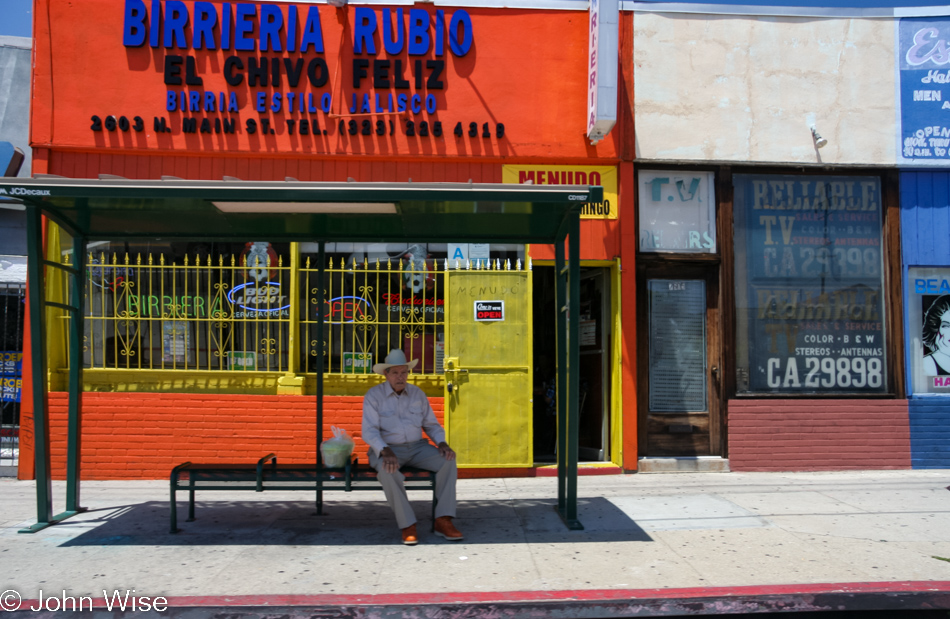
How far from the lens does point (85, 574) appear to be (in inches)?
196

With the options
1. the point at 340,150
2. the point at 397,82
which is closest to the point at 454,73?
the point at 397,82

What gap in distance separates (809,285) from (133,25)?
8.94 meters

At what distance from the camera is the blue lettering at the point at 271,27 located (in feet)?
28.7

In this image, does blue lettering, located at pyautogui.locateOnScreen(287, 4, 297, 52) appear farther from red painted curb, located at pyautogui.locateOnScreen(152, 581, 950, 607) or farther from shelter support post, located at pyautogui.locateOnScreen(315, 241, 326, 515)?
red painted curb, located at pyautogui.locateOnScreen(152, 581, 950, 607)

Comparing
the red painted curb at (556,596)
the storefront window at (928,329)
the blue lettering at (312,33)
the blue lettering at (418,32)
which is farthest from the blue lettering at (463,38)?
the red painted curb at (556,596)

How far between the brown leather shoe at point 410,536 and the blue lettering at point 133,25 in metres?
6.76

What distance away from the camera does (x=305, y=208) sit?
6090 mm

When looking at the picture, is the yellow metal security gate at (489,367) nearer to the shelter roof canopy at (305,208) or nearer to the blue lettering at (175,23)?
the shelter roof canopy at (305,208)

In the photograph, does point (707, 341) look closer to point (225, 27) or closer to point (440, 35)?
point (440, 35)

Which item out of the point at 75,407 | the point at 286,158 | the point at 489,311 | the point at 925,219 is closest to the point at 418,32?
the point at 286,158

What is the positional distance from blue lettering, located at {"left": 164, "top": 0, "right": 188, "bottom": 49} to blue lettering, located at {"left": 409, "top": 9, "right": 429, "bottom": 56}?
2736 mm

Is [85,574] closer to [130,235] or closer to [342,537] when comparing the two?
[342,537]

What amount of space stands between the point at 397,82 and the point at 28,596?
658cm

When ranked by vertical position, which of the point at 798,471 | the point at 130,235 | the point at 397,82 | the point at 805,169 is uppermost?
the point at 397,82
